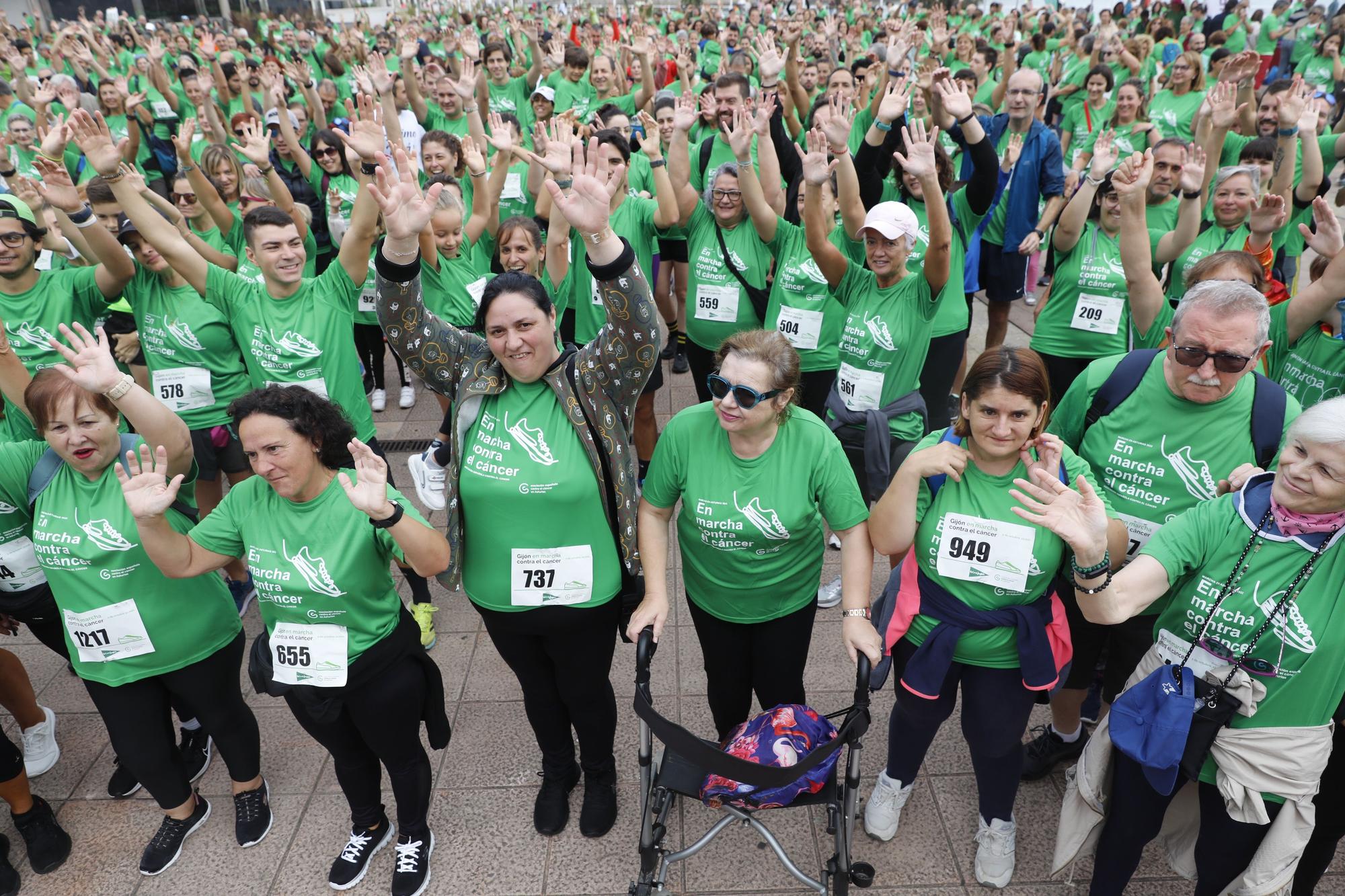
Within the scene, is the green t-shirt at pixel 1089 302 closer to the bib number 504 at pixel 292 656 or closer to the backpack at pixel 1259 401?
the backpack at pixel 1259 401

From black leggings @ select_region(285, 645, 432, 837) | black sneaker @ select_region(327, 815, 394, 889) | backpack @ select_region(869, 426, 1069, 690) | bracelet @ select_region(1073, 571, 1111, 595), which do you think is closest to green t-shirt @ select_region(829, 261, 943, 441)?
backpack @ select_region(869, 426, 1069, 690)

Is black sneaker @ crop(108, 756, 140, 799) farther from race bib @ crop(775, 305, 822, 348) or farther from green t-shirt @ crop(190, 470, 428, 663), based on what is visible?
race bib @ crop(775, 305, 822, 348)

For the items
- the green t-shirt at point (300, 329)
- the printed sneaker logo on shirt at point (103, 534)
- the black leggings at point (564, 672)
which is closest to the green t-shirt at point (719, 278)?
the green t-shirt at point (300, 329)

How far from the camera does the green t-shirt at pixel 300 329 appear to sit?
12.6 feet

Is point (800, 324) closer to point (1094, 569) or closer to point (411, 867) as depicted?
Answer: point (1094, 569)

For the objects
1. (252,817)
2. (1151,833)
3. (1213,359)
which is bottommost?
(252,817)

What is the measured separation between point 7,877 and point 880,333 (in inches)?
161

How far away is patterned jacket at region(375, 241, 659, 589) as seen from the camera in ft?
8.23

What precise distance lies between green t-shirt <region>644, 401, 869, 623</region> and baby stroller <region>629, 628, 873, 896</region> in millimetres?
364

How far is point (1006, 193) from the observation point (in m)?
6.55

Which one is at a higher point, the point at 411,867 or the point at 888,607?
the point at 888,607

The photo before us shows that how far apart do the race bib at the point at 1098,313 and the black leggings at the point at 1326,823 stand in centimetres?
271

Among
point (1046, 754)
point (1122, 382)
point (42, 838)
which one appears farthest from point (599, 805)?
point (1122, 382)

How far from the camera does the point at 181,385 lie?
4.03 m
